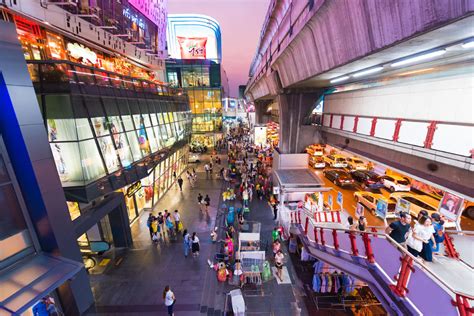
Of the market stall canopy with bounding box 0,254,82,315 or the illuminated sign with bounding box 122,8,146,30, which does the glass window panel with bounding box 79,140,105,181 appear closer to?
the market stall canopy with bounding box 0,254,82,315

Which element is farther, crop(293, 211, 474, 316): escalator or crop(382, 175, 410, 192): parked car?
crop(382, 175, 410, 192): parked car

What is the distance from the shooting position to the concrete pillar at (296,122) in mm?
15516

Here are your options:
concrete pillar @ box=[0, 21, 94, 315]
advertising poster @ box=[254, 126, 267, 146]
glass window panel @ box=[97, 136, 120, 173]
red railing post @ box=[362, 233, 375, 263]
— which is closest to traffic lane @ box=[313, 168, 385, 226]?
red railing post @ box=[362, 233, 375, 263]

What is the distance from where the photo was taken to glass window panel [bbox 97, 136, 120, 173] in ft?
32.2

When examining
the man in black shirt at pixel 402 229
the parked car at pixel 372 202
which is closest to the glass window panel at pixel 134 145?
the man in black shirt at pixel 402 229

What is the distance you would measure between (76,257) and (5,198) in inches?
118

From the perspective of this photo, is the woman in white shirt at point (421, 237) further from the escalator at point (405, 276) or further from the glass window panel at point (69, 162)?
the glass window panel at point (69, 162)

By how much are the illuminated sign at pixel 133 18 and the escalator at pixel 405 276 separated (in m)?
24.3

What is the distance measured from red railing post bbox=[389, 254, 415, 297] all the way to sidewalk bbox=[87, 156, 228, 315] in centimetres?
667

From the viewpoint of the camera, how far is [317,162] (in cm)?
2653

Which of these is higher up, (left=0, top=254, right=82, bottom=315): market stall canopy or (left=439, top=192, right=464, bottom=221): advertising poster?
(left=0, top=254, right=82, bottom=315): market stall canopy

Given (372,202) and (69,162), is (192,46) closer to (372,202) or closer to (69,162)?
(69,162)

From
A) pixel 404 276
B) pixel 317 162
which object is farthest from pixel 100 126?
pixel 317 162

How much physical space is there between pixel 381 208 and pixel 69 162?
17920 mm
